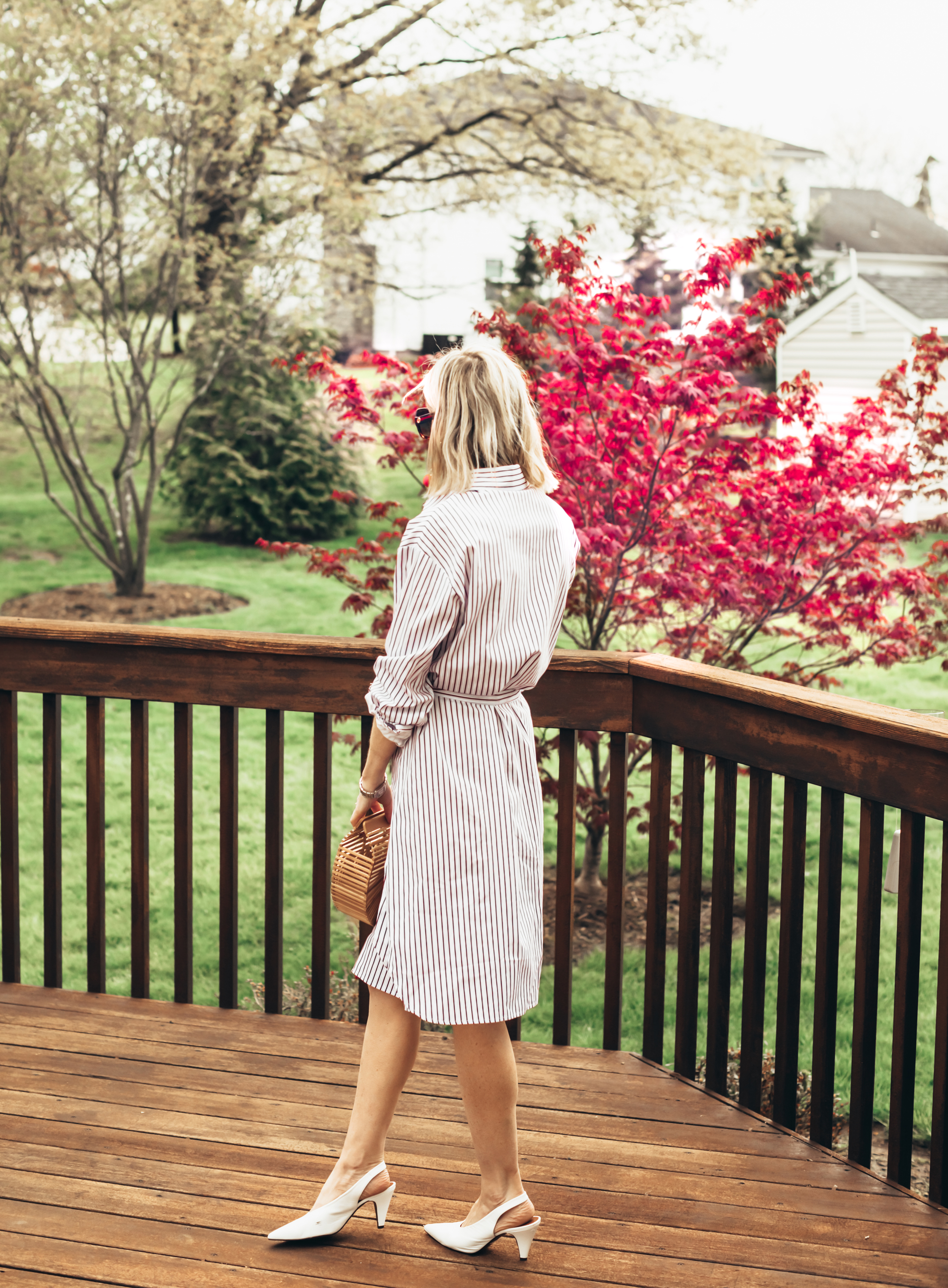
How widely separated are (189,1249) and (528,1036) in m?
2.82

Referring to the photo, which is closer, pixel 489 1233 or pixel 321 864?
pixel 489 1233

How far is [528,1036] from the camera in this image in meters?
4.80

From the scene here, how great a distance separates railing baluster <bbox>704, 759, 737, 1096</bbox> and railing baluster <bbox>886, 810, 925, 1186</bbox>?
1.30 feet

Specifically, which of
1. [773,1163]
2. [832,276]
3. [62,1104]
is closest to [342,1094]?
[62,1104]

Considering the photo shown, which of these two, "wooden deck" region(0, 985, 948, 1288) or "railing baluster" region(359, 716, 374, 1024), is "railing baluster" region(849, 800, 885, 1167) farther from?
"railing baluster" region(359, 716, 374, 1024)

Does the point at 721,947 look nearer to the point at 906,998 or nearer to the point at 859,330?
the point at 906,998

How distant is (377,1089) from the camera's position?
83.9 inches

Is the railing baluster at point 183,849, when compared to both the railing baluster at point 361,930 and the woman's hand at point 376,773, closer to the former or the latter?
the railing baluster at point 361,930

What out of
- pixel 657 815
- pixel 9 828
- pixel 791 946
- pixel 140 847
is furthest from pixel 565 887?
pixel 9 828

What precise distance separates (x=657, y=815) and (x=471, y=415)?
4.03 feet

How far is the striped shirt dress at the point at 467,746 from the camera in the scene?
1979 mm

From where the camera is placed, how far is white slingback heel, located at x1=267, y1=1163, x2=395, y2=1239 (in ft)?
6.97

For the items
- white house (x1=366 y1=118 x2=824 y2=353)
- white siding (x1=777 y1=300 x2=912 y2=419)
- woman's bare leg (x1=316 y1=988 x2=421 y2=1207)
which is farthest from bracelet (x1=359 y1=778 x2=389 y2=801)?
white house (x1=366 y1=118 x2=824 y2=353)

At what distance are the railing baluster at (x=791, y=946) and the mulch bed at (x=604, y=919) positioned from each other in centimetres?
283
